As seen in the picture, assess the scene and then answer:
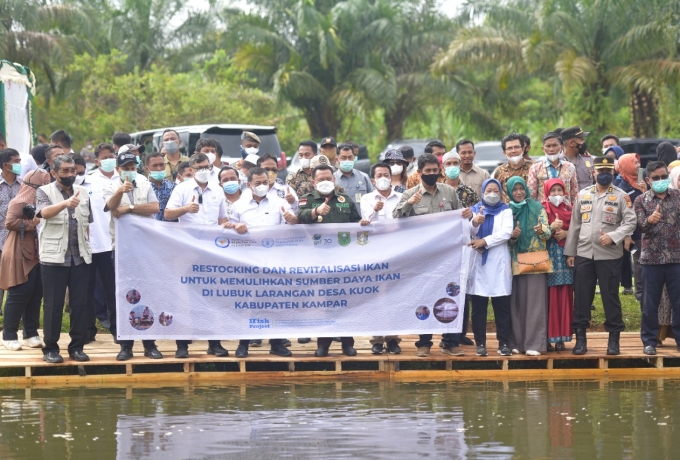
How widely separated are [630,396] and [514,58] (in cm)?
2078

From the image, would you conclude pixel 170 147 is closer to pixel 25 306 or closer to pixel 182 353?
pixel 25 306

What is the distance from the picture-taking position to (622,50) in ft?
88.3

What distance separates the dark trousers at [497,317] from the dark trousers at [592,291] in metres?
0.65

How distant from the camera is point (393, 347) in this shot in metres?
11.4

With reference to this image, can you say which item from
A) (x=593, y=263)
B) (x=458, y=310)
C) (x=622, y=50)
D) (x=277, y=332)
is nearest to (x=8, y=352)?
(x=277, y=332)

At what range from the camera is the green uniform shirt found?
11172 mm

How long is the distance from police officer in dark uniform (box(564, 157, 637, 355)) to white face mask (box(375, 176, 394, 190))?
1.79 meters

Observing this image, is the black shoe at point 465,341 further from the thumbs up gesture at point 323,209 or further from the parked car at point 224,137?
the parked car at point 224,137

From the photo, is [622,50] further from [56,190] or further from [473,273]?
[56,190]

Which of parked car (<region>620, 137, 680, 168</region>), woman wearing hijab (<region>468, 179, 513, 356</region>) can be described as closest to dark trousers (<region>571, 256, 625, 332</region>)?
woman wearing hijab (<region>468, 179, 513, 356</region>)

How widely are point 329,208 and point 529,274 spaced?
78.0 inches

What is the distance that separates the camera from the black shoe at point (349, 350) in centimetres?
1120

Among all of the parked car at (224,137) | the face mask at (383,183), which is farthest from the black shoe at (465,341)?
the parked car at (224,137)

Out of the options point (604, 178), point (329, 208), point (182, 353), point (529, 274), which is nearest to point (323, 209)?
point (329, 208)
